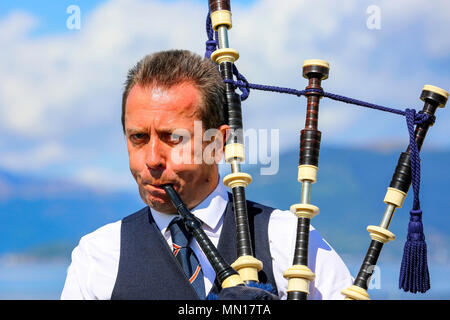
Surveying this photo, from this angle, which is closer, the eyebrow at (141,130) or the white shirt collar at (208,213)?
the eyebrow at (141,130)

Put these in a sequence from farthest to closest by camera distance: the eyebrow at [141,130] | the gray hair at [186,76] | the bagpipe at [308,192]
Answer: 1. the gray hair at [186,76]
2. the eyebrow at [141,130]
3. the bagpipe at [308,192]

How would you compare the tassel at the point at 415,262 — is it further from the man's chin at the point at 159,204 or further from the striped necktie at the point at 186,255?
the man's chin at the point at 159,204

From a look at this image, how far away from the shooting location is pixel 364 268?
3.37m

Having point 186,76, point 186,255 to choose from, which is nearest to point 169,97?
point 186,76

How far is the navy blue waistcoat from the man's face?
0.19 m

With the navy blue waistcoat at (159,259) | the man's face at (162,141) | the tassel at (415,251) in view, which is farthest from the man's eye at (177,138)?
the tassel at (415,251)

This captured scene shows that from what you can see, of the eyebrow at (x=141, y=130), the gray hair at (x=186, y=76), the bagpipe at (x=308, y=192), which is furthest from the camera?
the gray hair at (x=186, y=76)

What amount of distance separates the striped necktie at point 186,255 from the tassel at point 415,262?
96 cm

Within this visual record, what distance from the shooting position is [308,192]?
3469 mm

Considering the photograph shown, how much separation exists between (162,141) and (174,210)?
37 cm

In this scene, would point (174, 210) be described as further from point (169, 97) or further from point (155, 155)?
point (169, 97)

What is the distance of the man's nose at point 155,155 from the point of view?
11.2 ft

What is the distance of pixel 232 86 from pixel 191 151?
0.45m

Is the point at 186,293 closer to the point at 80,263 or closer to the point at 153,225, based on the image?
the point at 153,225
